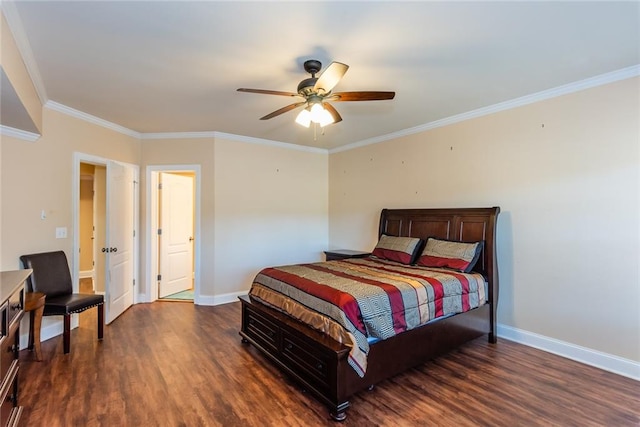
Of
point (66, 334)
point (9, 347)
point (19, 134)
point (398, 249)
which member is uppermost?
point (19, 134)

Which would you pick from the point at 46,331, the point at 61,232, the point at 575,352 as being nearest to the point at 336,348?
the point at 575,352

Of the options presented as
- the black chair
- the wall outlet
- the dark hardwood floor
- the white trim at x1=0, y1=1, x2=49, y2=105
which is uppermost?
the white trim at x1=0, y1=1, x2=49, y2=105

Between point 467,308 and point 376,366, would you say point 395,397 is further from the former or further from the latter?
point 467,308

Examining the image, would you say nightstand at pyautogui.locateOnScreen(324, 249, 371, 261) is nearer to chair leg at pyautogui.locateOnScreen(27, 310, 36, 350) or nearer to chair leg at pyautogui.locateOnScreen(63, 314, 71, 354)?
chair leg at pyautogui.locateOnScreen(63, 314, 71, 354)

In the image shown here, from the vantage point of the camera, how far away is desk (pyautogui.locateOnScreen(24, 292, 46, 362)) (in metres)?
2.92

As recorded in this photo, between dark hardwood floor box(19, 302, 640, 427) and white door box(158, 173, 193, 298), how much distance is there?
1922 mm

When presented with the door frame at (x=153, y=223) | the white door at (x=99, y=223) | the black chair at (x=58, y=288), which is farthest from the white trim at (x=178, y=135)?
the black chair at (x=58, y=288)

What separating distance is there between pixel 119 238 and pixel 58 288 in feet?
3.11

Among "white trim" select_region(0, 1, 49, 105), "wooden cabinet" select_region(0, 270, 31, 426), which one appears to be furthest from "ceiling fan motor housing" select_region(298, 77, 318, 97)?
"wooden cabinet" select_region(0, 270, 31, 426)

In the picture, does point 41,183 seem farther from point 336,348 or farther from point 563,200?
point 563,200

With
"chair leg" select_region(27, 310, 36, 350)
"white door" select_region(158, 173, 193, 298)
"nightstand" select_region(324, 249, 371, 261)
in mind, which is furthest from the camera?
"white door" select_region(158, 173, 193, 298)

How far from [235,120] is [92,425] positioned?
335cm

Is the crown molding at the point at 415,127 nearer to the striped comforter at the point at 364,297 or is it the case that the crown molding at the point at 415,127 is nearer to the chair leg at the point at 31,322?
the striped comforter at the point at 364,297

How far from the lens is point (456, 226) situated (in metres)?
3.81
